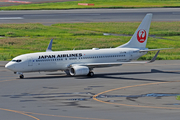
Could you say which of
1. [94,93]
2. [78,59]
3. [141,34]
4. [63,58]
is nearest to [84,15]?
[141,34]

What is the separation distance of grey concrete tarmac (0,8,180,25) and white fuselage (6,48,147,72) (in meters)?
56.2

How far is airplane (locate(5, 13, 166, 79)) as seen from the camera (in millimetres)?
55969

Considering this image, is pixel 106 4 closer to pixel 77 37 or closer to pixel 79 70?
pixel 77 37

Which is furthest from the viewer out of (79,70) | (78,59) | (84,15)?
(84,15)

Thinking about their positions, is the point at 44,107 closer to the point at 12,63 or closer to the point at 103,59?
the point at 12,63

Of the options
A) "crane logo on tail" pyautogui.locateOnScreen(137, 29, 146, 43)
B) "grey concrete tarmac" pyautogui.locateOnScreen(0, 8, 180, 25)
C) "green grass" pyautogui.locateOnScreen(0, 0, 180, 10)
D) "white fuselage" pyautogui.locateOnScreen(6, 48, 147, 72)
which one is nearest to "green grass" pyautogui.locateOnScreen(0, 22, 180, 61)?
"grey concrete tarmac" pyautogui.locateOnScreen(0, 8, 180, 25)

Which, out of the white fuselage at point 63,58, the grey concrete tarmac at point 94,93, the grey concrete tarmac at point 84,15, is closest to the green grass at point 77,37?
the grey concrete tarmac at point 84,15

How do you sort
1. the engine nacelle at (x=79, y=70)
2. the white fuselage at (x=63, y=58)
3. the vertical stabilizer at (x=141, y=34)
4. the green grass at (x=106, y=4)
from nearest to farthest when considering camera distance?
the white fuselage at (x=63, y=58), the engine nacelle at (x=79, y=70), the vertical stabilizer at (x=141, y=34), the green grass at (x=106, y=4)

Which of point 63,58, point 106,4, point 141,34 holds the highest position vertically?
point 106,4

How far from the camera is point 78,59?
5916cm

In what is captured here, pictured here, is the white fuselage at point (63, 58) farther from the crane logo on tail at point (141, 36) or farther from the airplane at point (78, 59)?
the crane logo on tail at point (141, 36)

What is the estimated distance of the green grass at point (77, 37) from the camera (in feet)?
276

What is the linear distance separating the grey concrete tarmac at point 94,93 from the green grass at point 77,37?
18.0 m

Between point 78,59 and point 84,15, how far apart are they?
71.6 metres
